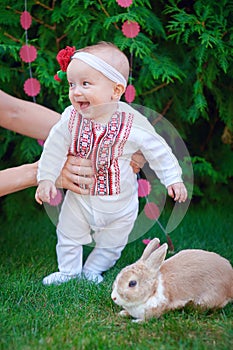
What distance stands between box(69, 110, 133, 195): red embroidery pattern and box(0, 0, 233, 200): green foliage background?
35.2 inches

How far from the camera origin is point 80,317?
7.58ft

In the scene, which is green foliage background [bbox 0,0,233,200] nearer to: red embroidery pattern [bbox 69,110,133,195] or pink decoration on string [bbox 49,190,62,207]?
pink decoration on string [bbox 49,190,62,207]

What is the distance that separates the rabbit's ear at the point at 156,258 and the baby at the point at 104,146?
13.7 inches

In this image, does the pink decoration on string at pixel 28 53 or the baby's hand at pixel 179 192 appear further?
the pink decoration on string at pixel 28 53

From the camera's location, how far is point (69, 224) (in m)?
2.87

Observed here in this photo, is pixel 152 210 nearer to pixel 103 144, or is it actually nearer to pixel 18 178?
pixel 103 144

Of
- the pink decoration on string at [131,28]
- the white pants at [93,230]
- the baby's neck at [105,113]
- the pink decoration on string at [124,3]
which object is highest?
the pink decoration on string at [124,3]

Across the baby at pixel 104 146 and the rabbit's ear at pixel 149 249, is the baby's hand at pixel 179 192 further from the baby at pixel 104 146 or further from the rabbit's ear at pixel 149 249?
the rabbit's ear at pixel 149 249

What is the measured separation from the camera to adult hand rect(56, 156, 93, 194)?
269 centimetres

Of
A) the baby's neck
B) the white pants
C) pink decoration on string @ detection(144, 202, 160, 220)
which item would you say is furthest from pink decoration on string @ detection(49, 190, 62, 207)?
the baby's neck

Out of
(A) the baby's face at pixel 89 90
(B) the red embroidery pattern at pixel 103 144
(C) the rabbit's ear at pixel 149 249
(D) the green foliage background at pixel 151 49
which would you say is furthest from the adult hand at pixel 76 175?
(D) the green foliage background at pixel 151 49

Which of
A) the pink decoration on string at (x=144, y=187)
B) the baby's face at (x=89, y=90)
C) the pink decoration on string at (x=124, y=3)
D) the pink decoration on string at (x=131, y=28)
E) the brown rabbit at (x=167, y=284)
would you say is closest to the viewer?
the brown rabbit at (x=167, y=284)

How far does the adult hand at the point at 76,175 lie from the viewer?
269 centimetres

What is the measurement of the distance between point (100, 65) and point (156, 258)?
836mm
